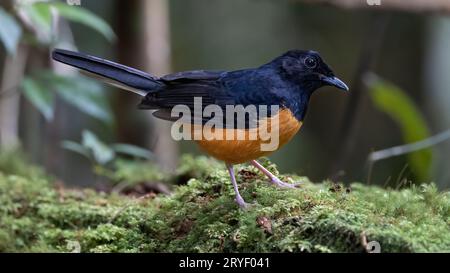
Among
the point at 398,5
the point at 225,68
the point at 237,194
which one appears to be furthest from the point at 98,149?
the point at 225,68

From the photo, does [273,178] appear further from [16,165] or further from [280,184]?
[16,165]

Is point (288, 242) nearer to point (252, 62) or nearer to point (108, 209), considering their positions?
point (108, 209)

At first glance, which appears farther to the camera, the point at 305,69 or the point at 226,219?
the point at 305,69

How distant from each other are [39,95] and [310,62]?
2.28m

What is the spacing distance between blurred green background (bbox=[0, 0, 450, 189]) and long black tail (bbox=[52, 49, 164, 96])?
0.63 meters

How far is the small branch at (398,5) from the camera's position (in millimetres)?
6465

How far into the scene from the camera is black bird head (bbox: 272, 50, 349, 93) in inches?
171

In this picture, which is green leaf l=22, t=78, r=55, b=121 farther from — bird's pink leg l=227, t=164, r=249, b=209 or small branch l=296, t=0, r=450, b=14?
small branch l=296, t=0, r=450, b=14

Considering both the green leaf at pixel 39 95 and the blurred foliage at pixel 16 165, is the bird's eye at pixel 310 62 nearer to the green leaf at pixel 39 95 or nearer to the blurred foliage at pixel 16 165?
the green leaf at pixel 39 95

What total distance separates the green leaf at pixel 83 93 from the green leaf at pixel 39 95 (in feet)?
0.69

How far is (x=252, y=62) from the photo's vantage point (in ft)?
36.1

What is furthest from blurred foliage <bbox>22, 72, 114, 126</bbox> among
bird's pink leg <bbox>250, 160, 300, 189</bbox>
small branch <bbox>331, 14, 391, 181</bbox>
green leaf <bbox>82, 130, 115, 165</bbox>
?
small branch <bbox>331, 14, 391, 181</bbox>

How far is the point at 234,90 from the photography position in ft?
14.1

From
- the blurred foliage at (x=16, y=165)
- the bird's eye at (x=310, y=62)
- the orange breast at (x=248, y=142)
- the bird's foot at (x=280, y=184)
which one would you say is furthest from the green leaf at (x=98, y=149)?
the bird's eye at (x=310, y=62)
